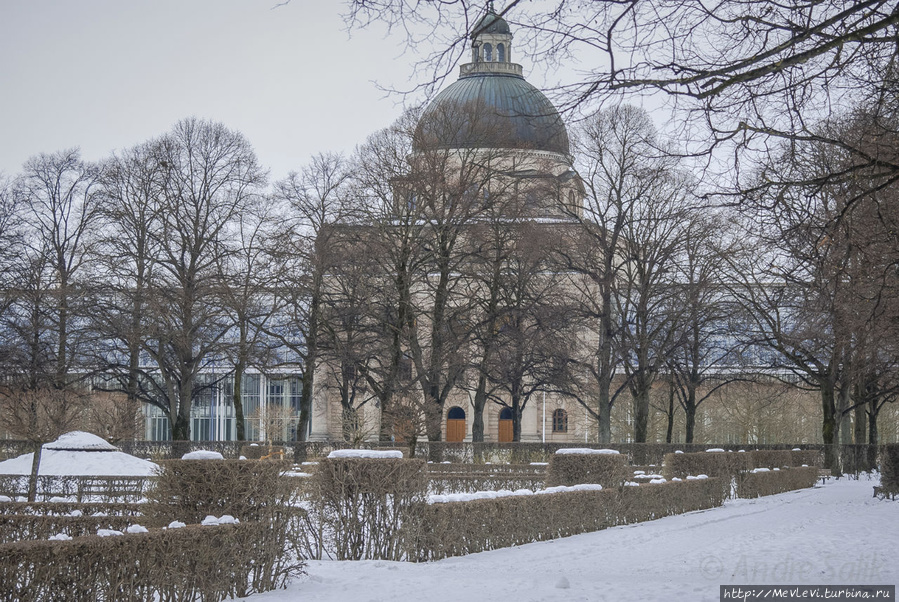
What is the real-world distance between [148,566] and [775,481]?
22501 mm

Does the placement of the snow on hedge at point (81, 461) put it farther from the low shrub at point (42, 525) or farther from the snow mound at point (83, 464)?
the low shrub at point (42, 525)

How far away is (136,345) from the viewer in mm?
38531

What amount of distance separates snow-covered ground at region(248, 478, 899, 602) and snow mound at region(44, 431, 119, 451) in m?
14.8

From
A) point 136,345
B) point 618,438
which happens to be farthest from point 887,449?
point 618,438

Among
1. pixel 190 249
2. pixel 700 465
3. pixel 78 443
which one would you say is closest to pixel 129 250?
pixel 190 249

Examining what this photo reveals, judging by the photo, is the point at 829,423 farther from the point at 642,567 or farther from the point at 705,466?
the point at 642,567

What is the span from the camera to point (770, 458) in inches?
1211

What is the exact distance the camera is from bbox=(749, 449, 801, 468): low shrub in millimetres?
29594

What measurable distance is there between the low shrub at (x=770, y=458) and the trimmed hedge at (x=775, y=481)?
25.1 inches

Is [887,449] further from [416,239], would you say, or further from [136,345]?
[136,345]

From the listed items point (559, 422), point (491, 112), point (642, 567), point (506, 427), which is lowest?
point (642, 567)

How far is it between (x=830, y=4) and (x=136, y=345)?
33.3 meters

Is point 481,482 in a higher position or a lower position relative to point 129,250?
lower

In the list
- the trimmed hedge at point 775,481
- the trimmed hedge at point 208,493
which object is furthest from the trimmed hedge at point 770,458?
the trimmed hedge at point 208,493
